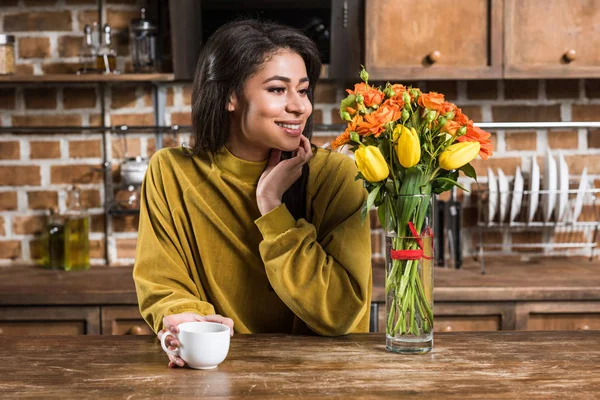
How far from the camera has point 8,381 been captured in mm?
1251

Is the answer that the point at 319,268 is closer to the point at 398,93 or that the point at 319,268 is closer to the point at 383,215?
the point at 383,215

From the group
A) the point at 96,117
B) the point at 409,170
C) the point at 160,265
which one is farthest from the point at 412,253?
the point at 96,117

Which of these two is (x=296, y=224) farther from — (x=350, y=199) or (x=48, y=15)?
(x=48, y=15)

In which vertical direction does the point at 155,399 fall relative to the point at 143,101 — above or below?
below

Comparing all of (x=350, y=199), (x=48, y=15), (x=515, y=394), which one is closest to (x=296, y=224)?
(x=350, y=199)

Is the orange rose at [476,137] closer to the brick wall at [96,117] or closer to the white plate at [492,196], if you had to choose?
the white plate at [492,196]

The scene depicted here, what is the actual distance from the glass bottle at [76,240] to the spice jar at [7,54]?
1.69 feet

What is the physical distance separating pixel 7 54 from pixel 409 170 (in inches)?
78.0

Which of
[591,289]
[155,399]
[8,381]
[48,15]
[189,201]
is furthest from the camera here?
[48,15]

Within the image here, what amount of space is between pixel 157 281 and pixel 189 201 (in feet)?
0.71

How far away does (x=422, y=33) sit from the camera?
106 inches

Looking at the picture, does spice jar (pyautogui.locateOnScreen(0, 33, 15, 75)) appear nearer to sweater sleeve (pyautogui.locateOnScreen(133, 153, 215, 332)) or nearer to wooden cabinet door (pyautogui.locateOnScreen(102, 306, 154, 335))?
wooden cabinet door (pyautogui.locateOnScreen(102, 306, 154, 335))

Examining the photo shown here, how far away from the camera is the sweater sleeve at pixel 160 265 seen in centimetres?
160

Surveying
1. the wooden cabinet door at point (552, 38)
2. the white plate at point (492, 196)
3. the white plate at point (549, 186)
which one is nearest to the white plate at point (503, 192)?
the white plate at point (492, 196)
